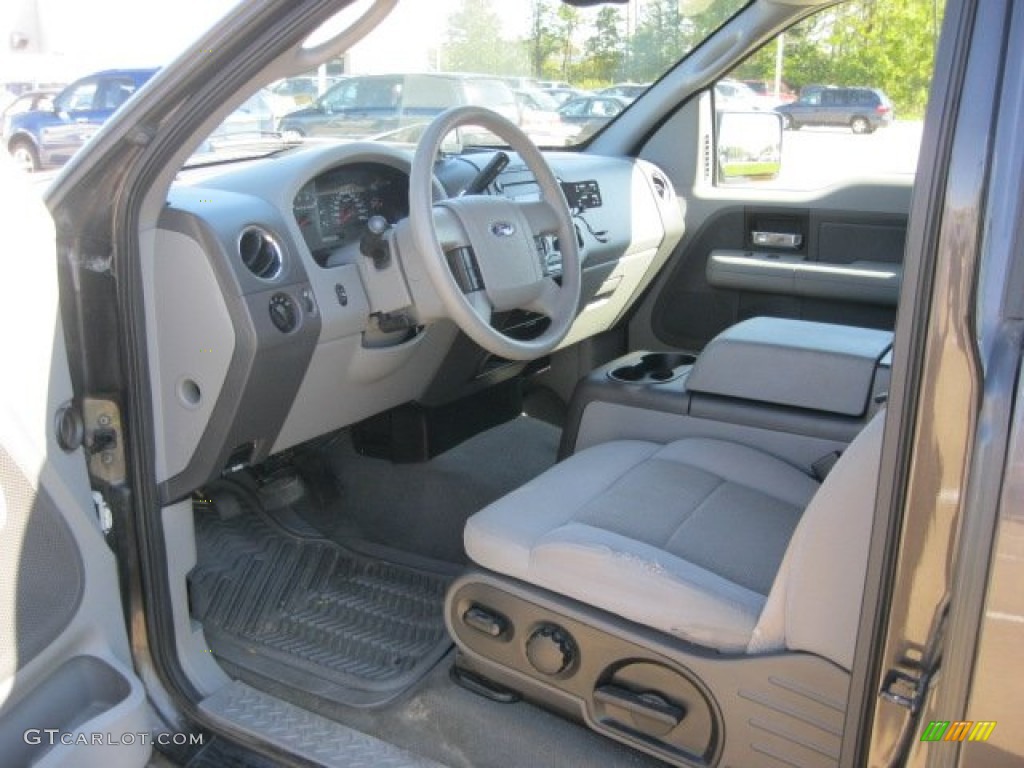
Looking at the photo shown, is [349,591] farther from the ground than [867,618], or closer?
closer

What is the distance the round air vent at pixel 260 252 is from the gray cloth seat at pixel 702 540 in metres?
0.62

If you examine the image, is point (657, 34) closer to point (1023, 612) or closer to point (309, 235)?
point (309, 235)

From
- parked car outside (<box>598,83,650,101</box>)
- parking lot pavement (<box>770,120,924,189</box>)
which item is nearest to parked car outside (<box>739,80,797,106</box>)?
parking lot pavement (<box>770,120,924,189</box>)

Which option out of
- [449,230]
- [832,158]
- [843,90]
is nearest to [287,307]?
[449,230]

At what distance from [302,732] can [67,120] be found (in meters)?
1.33

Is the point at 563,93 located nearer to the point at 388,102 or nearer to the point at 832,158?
the point at 388,102

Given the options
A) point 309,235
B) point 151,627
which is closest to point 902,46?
point 309,235

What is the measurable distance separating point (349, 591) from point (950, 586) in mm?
1646

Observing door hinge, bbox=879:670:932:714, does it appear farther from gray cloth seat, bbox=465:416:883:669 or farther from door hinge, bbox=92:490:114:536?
door hinge, bbox=92:490:114:536

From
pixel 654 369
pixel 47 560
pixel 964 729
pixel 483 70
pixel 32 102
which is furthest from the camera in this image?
pixel 483 70

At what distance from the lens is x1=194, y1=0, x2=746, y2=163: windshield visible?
7.30 feet

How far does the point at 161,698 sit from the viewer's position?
69.7 inches

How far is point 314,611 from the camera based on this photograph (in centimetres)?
229

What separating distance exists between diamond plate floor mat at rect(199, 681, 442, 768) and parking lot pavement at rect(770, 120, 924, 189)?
1.93 metres
